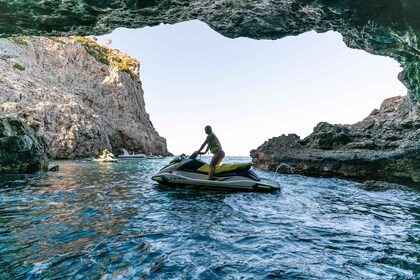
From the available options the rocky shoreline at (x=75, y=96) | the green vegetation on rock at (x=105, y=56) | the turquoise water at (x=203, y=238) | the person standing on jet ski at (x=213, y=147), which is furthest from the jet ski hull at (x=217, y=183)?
the green vegetation on rock at (x=105, y=56)

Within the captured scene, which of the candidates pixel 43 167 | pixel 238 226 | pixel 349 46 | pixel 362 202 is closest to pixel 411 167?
pixel 362 202

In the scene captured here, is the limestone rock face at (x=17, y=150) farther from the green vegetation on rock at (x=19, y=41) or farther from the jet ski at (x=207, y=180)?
the green vegetation on rock at (x=19, y=41)

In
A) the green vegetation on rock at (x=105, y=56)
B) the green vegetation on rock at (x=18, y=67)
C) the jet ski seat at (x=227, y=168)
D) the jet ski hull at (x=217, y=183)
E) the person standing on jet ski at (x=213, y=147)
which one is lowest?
the jet ski hull at (x=217, y=183)

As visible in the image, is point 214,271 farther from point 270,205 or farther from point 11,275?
point 270,205

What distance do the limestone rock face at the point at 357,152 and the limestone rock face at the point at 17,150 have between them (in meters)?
19.1

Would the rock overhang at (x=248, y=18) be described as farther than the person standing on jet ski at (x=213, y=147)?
No

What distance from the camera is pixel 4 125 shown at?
52.6 feet

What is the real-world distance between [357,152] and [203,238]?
16289mm

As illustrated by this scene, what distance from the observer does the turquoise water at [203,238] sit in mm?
3699

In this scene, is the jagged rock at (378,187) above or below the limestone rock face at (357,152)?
below

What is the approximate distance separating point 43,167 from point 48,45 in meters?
58.2

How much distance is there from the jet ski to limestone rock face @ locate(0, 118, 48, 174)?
11.0m

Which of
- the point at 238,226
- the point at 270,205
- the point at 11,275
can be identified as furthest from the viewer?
the point at 270,205

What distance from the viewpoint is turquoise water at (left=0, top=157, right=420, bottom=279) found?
3699 millimetres
